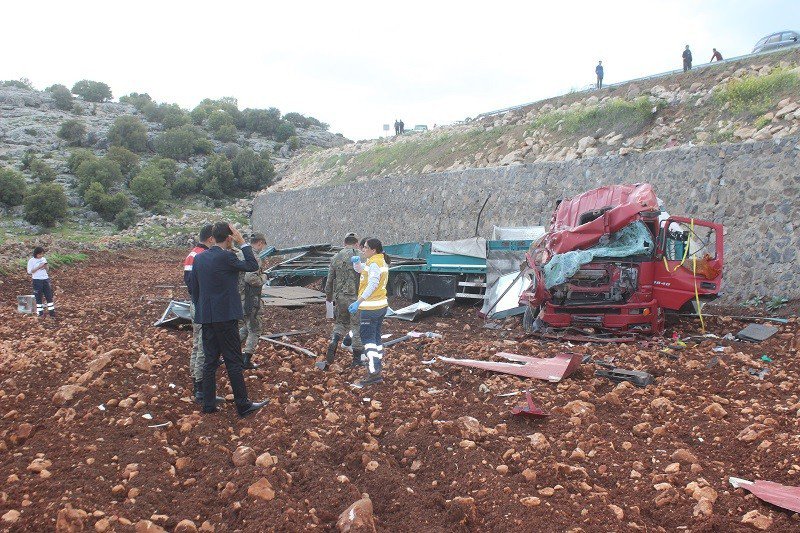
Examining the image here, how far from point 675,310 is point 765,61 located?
1307 cm

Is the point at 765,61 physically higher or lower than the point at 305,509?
higher

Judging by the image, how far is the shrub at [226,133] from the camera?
56000 mm

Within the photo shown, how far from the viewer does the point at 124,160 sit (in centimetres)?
4478

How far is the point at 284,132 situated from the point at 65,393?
56.9 metres

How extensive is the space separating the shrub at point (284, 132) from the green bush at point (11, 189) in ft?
91.8

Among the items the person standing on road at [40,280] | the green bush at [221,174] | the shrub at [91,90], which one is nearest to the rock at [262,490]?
the person standing on road at [40,280]

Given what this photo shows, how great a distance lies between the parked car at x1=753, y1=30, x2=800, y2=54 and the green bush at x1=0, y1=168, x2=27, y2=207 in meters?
37.2

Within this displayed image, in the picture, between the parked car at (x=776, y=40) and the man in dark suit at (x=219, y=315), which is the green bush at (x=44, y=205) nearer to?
the man in dark suit at (x=219, y=315)

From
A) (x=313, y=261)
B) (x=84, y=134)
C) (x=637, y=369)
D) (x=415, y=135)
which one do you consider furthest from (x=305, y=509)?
(x=84, y=134)

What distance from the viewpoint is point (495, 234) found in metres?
14.0

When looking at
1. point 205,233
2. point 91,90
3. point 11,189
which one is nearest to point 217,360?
point 205,233

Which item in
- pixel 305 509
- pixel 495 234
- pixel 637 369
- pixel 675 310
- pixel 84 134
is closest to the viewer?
pixel 305 509

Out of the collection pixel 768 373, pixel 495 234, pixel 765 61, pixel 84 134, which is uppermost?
pixel 84 134

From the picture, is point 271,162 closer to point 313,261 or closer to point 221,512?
point 313,261
